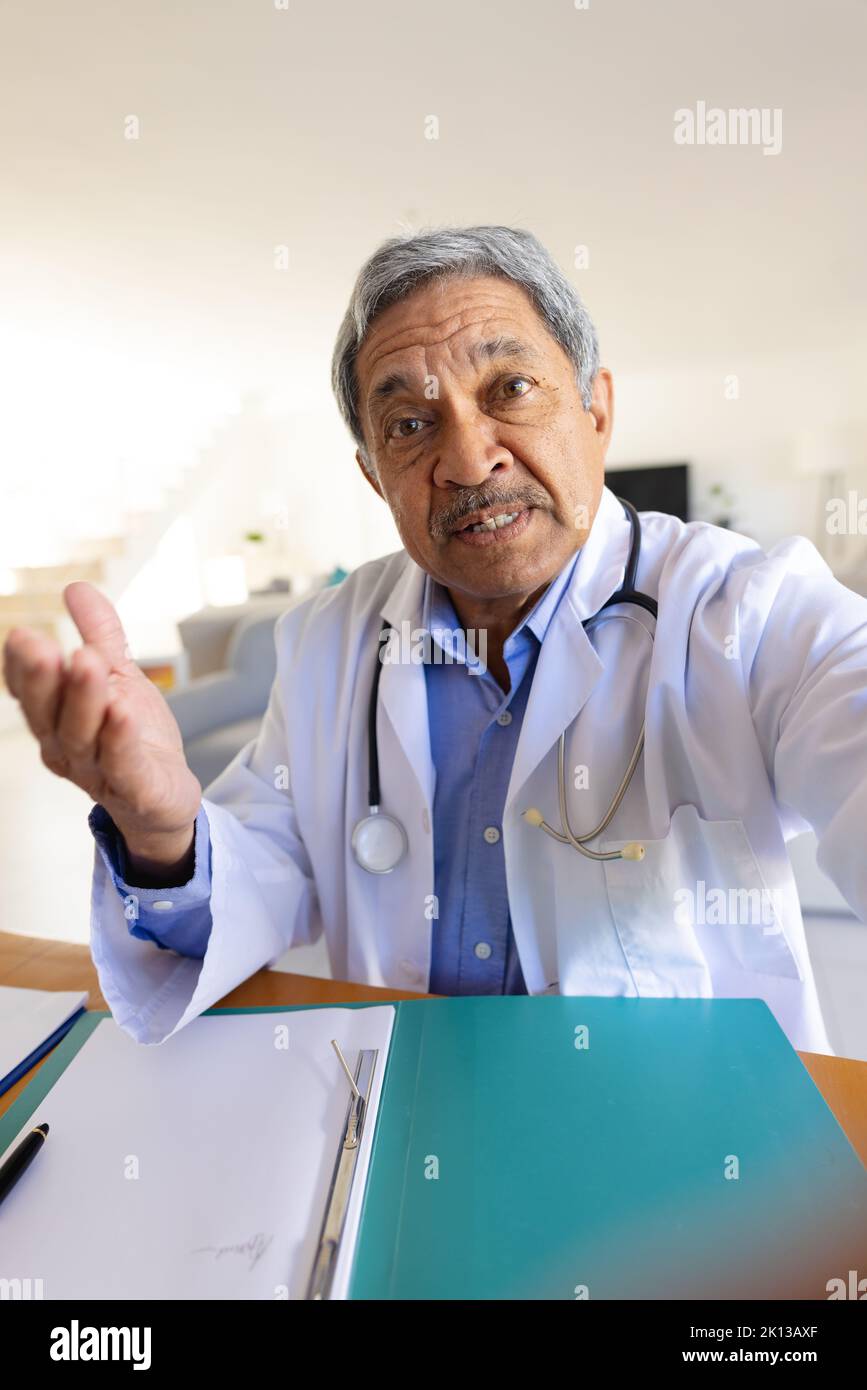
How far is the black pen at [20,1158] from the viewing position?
21.4 inches

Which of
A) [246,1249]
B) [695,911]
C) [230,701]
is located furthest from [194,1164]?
[230,701]

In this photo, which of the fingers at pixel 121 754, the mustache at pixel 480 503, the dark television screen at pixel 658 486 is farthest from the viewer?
the dark television screen at pixel 658 486

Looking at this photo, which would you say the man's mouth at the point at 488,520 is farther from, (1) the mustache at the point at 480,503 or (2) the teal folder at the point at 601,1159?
(2) the teal folder at the point at 601,1159

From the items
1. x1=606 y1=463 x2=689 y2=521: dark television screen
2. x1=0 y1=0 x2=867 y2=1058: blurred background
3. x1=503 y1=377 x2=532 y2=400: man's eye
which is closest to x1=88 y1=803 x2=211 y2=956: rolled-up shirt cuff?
x1=503 y1=377 x2=532 y2=400: man's eye

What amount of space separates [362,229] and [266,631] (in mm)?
2711

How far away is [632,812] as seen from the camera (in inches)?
36.2

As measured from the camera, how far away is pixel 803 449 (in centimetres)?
776

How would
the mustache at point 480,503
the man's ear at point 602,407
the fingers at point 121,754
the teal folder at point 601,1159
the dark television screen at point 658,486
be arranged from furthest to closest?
the dark television screen at point 658,486 < the man's ear at point 602,407 < the mustache at point 480,503 < the fingers at point 121,754 < the teal folder at point 601,1159

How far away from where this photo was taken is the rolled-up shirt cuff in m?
0.75

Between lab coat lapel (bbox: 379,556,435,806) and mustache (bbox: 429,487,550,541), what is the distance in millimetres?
185

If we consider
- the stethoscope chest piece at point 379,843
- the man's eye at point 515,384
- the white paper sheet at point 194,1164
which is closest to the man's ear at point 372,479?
the man's eye at point 515,384

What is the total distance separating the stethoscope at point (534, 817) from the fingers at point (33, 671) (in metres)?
0.50

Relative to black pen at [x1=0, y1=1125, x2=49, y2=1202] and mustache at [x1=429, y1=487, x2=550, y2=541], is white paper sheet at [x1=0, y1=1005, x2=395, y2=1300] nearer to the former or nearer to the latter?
black pen at [x1=0, y1=1125, x2=49, y2=1202]
